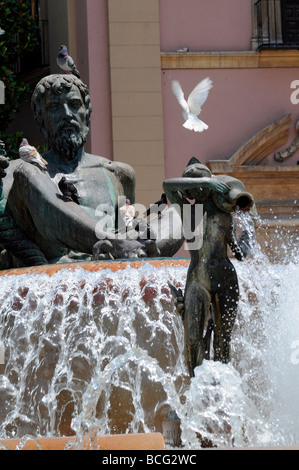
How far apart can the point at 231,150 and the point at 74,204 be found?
37.1 feet

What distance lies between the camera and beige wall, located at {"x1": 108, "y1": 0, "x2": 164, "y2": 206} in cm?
1819

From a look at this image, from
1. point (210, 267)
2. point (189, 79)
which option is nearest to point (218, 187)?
point (210, 267)

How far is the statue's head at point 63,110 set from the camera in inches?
312

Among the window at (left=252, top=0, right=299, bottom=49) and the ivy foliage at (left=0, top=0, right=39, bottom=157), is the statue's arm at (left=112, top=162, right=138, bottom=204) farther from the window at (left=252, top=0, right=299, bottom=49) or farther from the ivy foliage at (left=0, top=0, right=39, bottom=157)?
the window at (left=252, top=0, right=299, bottom=49)

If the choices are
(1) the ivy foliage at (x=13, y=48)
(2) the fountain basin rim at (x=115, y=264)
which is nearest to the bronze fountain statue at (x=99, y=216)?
(2) the fountain basin rim at (x=115, y=264)

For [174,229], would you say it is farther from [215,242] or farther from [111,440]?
[111,440]

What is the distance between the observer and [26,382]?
654cm

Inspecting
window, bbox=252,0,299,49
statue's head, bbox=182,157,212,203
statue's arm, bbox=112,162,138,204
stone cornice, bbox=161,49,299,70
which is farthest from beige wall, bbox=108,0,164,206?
statue's head, bbox=182,157,212,203

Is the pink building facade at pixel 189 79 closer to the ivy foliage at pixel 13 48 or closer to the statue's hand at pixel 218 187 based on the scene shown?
the ivy foliage at pixel 13 48

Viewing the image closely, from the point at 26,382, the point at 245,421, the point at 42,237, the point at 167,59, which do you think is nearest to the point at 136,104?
the point at 167,59

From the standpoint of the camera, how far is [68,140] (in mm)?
7957

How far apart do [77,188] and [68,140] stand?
14.3 inches
